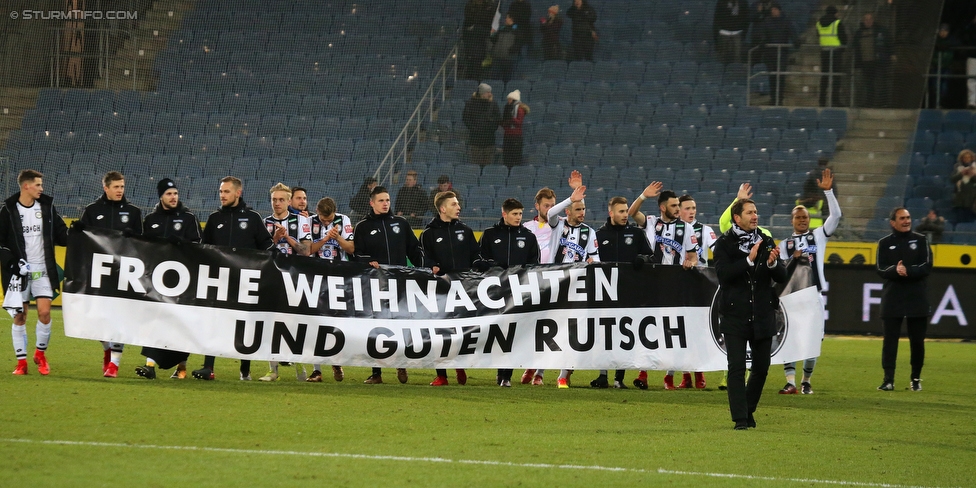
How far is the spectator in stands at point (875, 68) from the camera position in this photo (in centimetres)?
2503

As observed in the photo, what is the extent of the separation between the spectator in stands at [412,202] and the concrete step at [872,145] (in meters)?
9.55

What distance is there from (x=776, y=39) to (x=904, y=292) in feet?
44.0

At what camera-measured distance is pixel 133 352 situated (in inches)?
559

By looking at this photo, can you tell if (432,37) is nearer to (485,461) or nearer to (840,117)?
(840,117)

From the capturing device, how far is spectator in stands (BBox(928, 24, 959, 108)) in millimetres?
25688

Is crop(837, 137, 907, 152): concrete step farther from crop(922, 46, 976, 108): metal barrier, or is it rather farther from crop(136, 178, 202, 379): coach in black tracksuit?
crop(136, 178, 202, 379): coach in black tracksuit

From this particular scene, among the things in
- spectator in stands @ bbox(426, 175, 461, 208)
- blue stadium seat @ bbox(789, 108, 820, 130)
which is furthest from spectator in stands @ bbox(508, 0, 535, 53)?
blue stadium seat @ bbox(789, 108, 820, 130)

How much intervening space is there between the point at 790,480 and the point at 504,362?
4.86 meters

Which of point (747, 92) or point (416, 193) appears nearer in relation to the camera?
point (416, 193)

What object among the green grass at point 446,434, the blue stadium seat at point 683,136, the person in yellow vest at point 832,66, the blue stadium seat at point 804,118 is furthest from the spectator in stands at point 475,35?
the green grass at point 446,434

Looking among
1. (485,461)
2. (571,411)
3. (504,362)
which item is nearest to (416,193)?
(504,362)

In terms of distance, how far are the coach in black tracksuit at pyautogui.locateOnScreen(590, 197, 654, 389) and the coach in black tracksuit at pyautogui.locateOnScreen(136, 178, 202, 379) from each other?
4.44 metres

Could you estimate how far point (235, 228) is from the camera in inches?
463

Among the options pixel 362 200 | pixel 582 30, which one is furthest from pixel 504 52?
pixel 362 200
